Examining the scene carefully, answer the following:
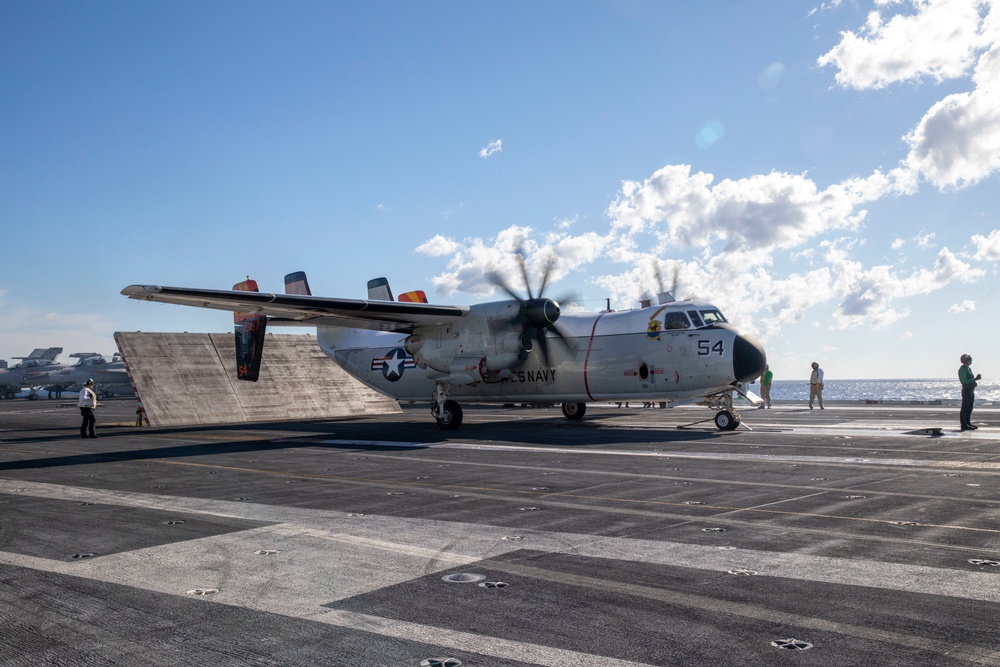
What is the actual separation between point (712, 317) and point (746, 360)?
2.00 metres

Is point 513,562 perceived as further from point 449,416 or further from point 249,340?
point 249,340

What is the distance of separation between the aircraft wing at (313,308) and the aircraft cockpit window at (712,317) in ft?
27.2

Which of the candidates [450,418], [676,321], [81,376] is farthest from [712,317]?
[81,376]

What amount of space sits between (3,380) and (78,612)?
3644 inches

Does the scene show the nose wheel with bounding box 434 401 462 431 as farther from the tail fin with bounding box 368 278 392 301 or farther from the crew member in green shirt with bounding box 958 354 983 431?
the crew member in green shirt with bounding box 958 354 983 431

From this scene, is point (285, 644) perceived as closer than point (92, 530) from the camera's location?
Yes

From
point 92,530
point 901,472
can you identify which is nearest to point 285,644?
point 92,530

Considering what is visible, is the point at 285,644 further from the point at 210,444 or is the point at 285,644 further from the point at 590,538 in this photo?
the point at 210,444

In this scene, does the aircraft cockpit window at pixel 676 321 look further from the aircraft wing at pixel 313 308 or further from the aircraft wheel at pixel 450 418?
the aircraft wheel at pixel 450 418

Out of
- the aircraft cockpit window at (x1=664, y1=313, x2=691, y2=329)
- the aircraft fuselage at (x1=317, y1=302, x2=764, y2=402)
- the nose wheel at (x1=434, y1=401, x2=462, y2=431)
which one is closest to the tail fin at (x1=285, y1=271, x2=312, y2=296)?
the aircraft fuselage at (x1=317, y1=302, x2=764, y2=402)

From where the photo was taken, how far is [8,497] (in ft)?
41.9

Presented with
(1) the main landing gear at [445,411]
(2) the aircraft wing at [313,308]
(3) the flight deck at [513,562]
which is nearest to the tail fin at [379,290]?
(2) the aircraft wing at [313,308]

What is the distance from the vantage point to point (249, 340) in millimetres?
29406

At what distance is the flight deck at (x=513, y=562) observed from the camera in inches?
208
